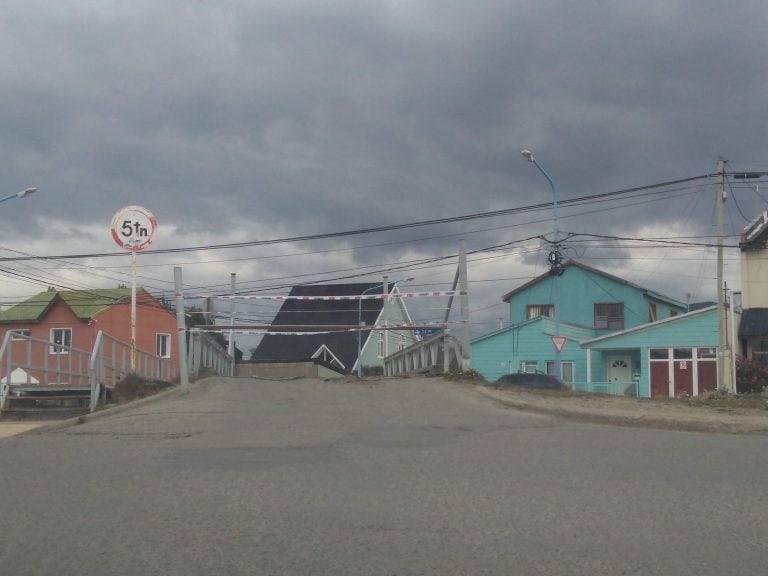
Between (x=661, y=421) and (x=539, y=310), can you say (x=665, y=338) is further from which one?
(x=661, y=421)

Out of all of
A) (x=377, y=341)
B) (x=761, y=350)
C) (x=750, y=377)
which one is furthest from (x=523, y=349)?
(x=377, y=341)

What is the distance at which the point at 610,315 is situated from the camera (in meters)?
49.6

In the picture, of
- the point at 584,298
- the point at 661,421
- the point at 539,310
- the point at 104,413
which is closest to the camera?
the point at 661,421

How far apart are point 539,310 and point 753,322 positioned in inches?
565

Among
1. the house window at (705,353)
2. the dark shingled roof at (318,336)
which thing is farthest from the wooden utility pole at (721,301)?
the dark shingled roof at (318,336)

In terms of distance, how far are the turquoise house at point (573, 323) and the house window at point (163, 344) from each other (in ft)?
59.2

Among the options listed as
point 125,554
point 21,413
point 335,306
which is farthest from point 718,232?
point 335,306

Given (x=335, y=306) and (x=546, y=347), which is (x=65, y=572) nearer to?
(x=546, y=347)

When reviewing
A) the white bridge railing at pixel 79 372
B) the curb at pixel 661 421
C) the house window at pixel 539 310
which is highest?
the house window at pixel 539 310

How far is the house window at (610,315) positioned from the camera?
162 ft

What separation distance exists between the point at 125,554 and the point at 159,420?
7602 millimetres

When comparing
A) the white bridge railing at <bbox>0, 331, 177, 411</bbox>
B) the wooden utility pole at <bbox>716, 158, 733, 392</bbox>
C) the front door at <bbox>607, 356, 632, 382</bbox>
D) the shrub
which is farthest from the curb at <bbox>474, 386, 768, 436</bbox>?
the front door at <bbox>607, 356, 632, 382</bbox>

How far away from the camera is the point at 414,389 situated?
53.2 ft

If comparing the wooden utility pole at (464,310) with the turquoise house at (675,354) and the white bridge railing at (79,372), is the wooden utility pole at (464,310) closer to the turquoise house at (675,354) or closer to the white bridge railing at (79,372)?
the white bridge railing at (79,372)
